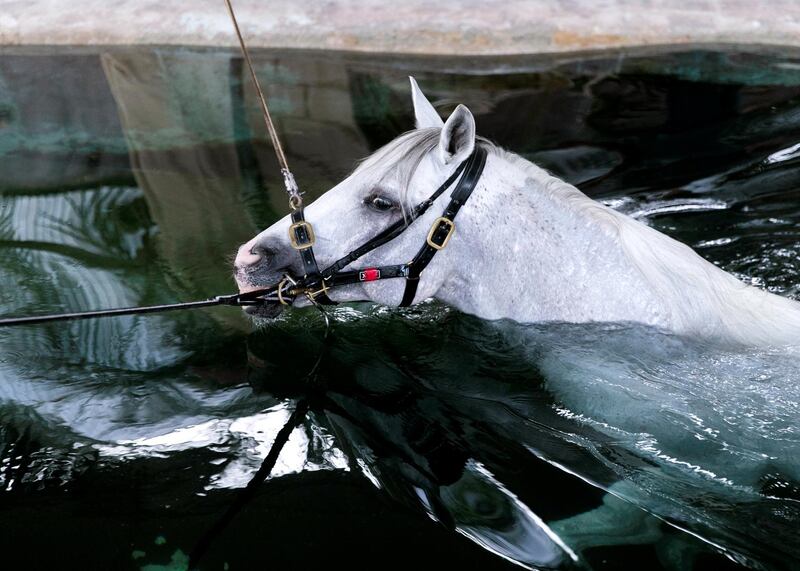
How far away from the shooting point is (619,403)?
3018 mm

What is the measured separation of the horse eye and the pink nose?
0.46 meters

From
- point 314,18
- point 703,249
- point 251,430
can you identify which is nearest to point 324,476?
point 251,430

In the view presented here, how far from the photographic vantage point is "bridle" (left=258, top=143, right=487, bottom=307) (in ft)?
9.57

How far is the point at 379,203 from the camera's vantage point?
2934mm

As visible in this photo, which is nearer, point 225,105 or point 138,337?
point 138,337

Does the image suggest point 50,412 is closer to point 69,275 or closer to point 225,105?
point 69,275

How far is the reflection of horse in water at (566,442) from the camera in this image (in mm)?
2572

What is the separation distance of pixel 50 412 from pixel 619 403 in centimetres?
225

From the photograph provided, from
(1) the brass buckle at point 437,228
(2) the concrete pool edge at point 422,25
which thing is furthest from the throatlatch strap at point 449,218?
(2) the concrete pool edge at point 422,25

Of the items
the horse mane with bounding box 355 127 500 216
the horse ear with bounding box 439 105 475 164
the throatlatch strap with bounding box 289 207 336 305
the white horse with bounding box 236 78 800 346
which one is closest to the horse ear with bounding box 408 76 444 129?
the white horse with bounding box 236 78 800 346

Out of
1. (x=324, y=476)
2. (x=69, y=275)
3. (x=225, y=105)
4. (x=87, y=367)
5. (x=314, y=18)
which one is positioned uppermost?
(x=314, y=18)

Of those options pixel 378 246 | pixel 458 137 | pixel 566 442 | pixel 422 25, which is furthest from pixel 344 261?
pixel 422 25

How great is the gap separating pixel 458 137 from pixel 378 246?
1.66ft

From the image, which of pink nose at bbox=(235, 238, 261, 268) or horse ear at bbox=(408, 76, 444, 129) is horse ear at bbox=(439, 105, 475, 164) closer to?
horse ear at bbox=(408, 76, 444, 129)
